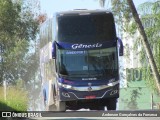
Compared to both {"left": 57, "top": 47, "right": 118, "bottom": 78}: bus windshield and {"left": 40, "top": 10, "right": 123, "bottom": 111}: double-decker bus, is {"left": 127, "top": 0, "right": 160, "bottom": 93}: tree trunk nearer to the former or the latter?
{"left": 40, "top": 10, "right": 123, "bottom": 111}: double-decker bus

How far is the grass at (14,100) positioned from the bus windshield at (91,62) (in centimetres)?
89

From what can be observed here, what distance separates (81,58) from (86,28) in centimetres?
59

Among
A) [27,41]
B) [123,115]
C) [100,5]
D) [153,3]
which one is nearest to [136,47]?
[153,3]

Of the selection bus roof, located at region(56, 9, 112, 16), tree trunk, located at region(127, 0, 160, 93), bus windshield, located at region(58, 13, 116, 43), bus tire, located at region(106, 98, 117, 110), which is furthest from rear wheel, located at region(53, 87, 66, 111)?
tree trunk, located at region(127, 0, 160, 93)

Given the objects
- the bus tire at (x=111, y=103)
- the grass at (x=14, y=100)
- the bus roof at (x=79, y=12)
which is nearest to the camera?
the grass at (x=14, y=100)

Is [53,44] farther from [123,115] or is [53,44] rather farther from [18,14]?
[123,115]

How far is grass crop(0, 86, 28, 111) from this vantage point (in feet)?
21.7

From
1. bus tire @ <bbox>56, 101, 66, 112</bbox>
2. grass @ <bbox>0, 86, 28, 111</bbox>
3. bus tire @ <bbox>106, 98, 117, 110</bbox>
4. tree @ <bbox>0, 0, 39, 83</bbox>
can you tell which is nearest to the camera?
grass @ <bbox>0, 86, 28, 111</bbox>

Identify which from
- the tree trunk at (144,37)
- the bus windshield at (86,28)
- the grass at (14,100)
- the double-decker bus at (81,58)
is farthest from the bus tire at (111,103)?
the tree trunk at (144,37)

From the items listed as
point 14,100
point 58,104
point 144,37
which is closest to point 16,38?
point 58,104

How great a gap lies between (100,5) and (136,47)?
5.03 meters

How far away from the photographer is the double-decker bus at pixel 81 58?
7.96 m

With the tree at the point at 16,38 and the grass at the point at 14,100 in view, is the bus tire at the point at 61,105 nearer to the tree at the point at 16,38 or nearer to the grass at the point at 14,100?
the grass at the point at 14,100

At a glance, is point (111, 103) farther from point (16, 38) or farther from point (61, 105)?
point (16, 38)
